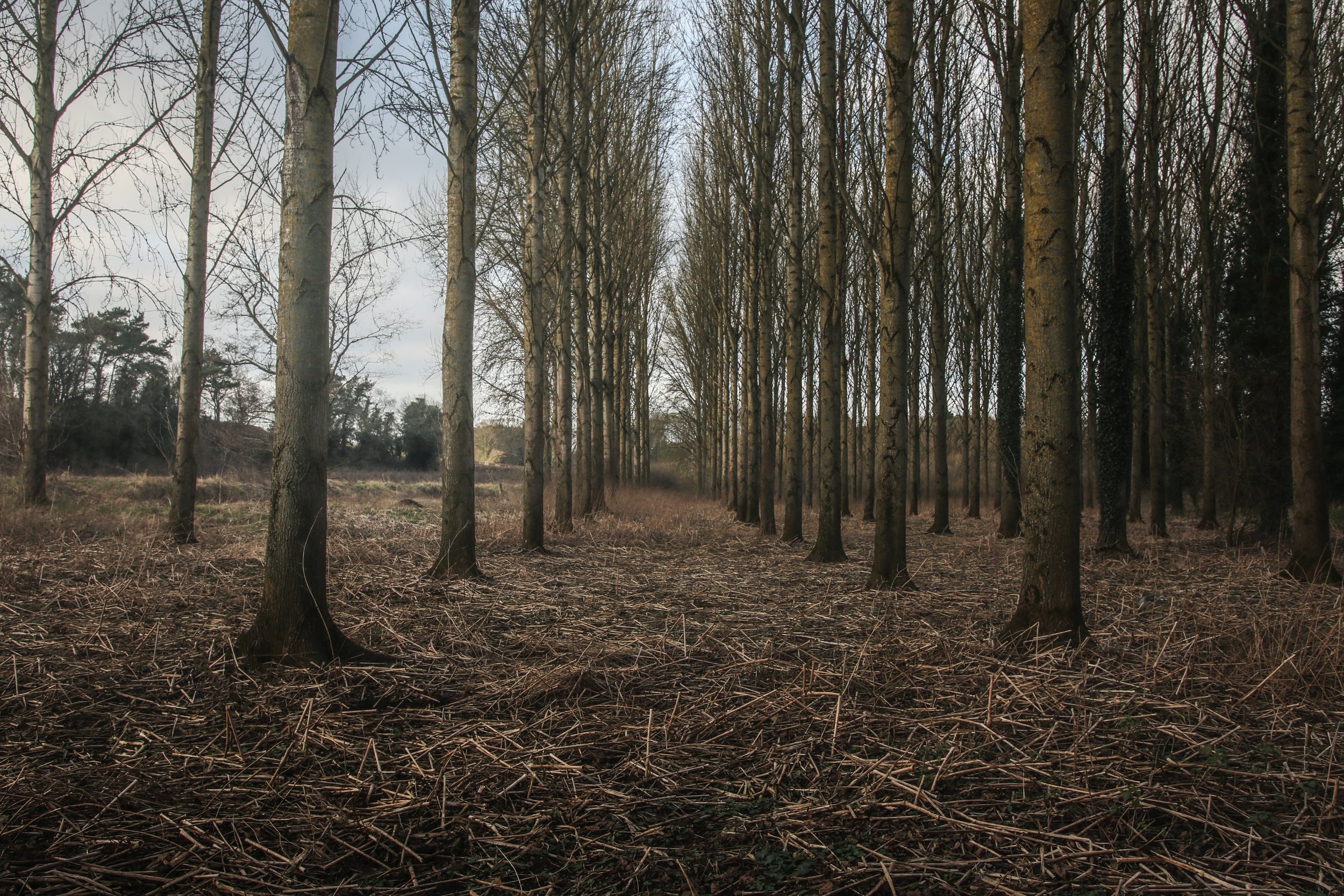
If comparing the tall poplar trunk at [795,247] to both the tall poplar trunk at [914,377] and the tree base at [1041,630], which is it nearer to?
the tall poplar trunk at [914,377]

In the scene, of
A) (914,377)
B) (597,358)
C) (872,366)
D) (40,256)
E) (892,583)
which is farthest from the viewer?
(872,366)

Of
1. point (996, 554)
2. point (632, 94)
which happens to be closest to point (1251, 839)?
point (996, 554)

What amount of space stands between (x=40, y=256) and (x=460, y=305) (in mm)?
7252

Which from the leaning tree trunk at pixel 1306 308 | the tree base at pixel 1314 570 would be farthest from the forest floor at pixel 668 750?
the leaning tree trunk at pixel 1306 308

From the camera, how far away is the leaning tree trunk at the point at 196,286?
7.99 m

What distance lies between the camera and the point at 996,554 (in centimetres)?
826

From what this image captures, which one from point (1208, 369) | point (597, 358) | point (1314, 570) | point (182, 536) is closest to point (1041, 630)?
point (1314, 570)

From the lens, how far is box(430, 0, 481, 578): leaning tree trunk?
6020 millimetres

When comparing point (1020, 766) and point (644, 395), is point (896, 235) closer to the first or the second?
point (1020, 766)

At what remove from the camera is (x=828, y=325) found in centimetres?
764

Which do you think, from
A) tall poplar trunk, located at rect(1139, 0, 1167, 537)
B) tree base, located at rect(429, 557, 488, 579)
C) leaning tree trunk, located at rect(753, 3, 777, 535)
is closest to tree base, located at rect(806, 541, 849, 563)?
leaning tree trunk, located at rect(753, 3, 777, 535)

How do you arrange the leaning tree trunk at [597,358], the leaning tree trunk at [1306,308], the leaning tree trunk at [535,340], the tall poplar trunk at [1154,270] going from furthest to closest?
1. the leaning tree trunk at [597,358]
2. the tall poplar trunk at [1154,270]
3. the leaning tree trunk at [535,340]
4. the leaning tree trunk at [1306,308]

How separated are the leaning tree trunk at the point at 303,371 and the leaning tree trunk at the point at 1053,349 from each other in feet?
11.5

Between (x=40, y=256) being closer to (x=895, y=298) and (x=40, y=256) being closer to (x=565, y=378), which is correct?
(x=565, y=378)
